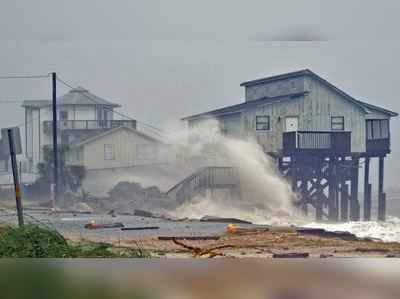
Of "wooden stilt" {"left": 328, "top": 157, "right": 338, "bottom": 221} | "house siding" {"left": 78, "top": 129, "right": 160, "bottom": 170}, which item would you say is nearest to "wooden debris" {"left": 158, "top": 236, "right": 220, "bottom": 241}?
"house siding" {"left": 78, "top": 129, "right": 160, "bottom": 170}

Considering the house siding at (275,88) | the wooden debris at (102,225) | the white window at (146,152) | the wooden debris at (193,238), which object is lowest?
the wooden debris at (193,238)

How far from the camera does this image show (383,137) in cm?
452

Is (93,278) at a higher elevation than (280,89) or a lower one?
lower

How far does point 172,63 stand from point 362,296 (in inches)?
65.0

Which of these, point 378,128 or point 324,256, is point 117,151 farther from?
point 378,128

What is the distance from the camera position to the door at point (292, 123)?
447 centimetres

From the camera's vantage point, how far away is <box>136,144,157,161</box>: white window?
14.8ft

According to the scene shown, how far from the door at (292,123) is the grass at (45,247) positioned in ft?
3.56

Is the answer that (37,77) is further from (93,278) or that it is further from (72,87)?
(93,278)

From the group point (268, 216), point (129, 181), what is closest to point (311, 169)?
point (268, 216)

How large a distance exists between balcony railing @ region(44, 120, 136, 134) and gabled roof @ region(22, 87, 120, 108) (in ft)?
0.34

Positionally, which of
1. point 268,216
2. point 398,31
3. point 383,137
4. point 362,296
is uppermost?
point 398,31

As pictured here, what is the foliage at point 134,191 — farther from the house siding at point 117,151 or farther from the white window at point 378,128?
the white window at point 378,128

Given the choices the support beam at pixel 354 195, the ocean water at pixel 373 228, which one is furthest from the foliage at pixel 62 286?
the support beam at pixel 354 195
